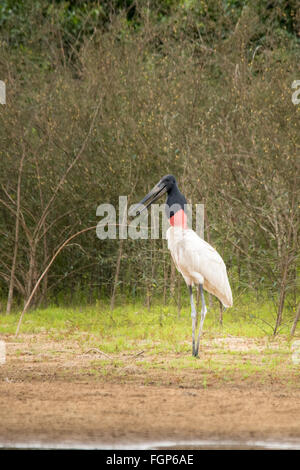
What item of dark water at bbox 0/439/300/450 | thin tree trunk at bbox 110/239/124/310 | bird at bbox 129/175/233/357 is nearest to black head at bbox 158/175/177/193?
bird at bbox 129/175/233/357

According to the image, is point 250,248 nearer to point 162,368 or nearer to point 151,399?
point 162,368

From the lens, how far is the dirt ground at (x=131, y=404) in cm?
554

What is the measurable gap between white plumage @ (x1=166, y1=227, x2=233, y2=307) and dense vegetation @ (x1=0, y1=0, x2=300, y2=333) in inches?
62.3

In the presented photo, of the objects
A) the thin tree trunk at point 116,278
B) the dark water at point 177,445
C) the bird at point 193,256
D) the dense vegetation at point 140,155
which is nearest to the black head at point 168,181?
the bird at point 193,256

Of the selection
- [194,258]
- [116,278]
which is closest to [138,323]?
[116,278]

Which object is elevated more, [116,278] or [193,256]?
[116,278]

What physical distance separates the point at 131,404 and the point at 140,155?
6.26 metres

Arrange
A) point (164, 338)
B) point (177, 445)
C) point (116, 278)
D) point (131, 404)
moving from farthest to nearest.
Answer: point (116, 278) < point (164, 338) < point (131, 404) < point (177, 445)

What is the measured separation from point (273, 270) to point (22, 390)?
198 inches

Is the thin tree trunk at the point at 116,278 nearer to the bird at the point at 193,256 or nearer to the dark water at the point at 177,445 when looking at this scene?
the bird at the point at 193,256

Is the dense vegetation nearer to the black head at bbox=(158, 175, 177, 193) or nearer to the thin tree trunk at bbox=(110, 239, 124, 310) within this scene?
the thin tree trunk at bbox=(110, 239, 124, 310)

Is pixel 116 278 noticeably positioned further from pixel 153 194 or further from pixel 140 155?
pixel 153 194

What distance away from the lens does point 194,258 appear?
881 centimetres

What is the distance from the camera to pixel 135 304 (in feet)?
43.2
